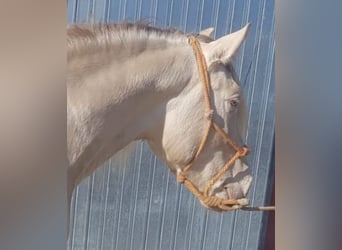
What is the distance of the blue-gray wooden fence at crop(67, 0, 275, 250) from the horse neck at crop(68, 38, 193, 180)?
0.19 ft

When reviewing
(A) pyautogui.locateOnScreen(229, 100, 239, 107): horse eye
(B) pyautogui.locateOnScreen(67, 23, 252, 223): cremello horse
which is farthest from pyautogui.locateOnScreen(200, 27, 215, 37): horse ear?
(A) pyautogui.locateOnScreen(229, 100, 239, 107): horse eye

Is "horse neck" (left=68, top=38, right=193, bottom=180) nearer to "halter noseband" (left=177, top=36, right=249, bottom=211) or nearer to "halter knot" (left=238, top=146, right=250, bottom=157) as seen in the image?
"halter noseband" (left=177, top=36, right=249, bottom=211)

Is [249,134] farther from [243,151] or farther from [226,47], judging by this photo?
[226,47]

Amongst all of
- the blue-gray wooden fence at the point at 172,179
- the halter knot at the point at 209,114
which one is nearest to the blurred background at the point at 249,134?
the blue-gray wooden fence at the point at 172,179

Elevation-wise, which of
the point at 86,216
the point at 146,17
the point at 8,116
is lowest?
the point at 86,216

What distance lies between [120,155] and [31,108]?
307 millimetres

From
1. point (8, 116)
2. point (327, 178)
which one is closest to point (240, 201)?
point (327, 178)

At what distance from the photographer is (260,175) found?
1742 millimetres

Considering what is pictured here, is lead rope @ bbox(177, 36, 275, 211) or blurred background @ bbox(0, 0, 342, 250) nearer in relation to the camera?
blurred background @ bbox(0, 0, 342, 250)

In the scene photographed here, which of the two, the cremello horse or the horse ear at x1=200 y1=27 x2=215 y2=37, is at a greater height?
the horse ear at x1=200 y1=27 x2=215 y2=37

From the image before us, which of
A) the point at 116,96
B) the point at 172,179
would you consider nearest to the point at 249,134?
the point at 172,179

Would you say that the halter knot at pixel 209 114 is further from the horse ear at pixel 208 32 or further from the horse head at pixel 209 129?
the horse ear at pixel 208 32

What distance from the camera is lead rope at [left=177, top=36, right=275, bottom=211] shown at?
1.66m

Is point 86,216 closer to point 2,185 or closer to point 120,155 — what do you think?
point 120,155
